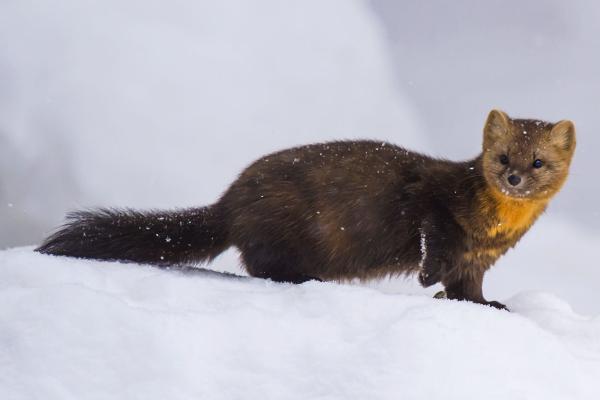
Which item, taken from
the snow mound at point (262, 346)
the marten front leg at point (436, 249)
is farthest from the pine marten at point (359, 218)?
the snow mound at point (262, 346)

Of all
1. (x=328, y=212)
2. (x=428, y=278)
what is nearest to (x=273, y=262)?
(x=328, y=212)

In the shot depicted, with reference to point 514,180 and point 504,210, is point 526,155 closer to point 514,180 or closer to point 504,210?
point 514,180

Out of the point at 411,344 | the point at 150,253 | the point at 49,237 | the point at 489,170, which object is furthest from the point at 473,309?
the point at 49,237

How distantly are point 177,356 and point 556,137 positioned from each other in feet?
9.40

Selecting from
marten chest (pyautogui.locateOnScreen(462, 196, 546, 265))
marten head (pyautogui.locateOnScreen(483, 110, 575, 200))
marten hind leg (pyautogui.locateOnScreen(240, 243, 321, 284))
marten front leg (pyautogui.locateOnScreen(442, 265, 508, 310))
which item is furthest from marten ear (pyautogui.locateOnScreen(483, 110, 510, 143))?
→ marten hind leg (pyautogui.locateOnScreen(240, 243, 321, 284))

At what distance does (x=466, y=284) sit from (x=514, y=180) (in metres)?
0.81

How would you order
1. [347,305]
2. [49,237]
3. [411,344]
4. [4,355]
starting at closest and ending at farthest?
[4,355] < [411,344] < [347,305] < [49,237]

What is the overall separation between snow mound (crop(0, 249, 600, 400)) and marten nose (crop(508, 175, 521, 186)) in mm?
1071

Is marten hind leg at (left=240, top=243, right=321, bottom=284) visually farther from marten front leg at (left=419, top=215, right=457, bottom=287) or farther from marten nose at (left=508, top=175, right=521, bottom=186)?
marten nose at (left=508, top=175, right=521, bottom=186)

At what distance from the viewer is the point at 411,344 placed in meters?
3.51

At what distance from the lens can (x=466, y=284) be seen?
207 inches

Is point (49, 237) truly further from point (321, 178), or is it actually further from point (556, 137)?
point (556, 137)

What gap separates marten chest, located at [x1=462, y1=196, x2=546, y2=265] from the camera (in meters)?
5.00

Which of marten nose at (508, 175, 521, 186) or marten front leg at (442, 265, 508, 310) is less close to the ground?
marten nose at (508, 175, 521, 186)
